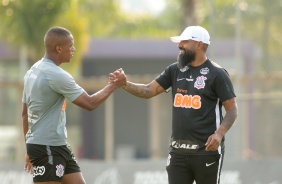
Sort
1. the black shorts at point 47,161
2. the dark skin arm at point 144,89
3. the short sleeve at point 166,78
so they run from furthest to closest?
1. the dark skin arm at point 144,89
2. the short sleeve at point 166,78
3. the black shorts at point 47,161

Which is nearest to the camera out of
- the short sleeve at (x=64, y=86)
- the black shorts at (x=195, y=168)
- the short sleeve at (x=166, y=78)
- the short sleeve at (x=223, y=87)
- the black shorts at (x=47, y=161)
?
the short sleeve at (x=64, y=86)

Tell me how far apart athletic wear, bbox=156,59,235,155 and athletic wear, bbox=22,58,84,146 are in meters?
1.10

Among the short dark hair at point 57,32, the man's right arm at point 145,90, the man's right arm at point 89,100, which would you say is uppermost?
the short dark hair at point 57,32

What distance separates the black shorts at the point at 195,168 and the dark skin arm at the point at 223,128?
0.23 meters

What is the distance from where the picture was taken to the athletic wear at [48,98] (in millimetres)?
8914

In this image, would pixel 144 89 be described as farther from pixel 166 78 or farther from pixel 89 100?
pixel 89 100

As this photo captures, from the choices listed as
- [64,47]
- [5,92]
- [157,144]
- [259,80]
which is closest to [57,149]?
[64,47]

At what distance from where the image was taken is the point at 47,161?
907cm

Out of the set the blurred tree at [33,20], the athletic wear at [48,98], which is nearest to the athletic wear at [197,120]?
the athletic wear at [48,98]

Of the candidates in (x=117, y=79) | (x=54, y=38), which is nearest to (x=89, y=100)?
(x=117, y=79)

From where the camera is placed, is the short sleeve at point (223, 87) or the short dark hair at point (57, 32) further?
the short sleeve at point (223, 87)

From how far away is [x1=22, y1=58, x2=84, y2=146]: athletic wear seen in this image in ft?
29.2

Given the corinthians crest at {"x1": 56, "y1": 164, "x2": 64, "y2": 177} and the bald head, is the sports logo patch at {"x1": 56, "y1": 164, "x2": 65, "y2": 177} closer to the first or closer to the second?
the corinthians crest at {"x1": 56, "y1": 164, "x2": 64, "y2": 177}

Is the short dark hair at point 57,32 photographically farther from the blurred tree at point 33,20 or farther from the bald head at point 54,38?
the blurred tree at point 33,20
